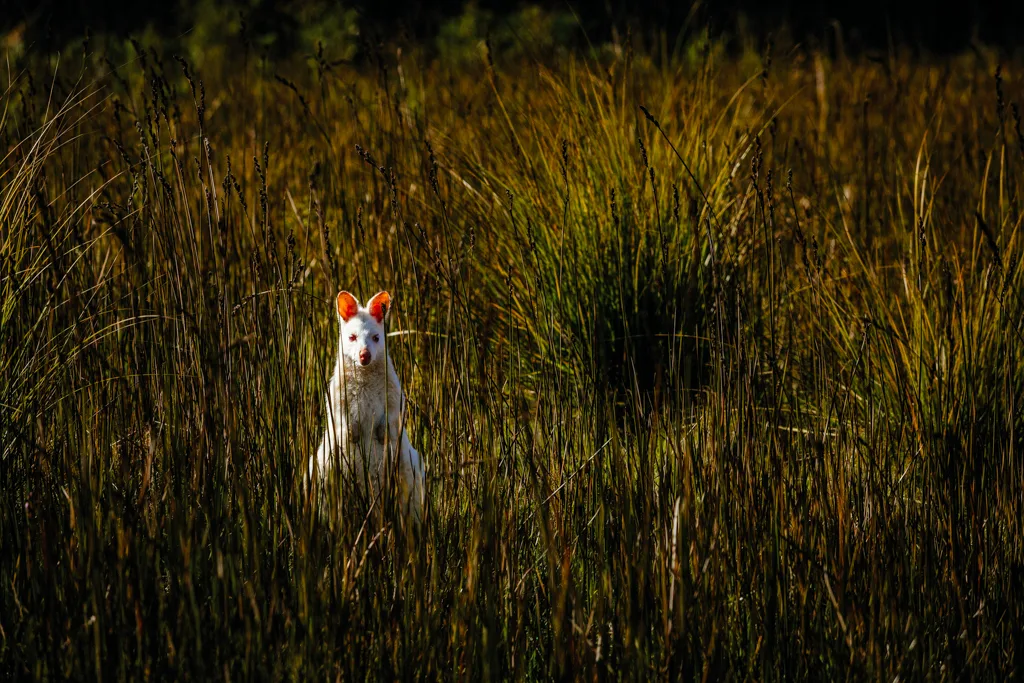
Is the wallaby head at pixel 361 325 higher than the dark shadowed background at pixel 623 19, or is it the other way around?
the dark shadowed background at pixel 623 19

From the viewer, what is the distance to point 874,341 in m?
2.77

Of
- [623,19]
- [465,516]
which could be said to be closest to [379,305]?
[465,516]

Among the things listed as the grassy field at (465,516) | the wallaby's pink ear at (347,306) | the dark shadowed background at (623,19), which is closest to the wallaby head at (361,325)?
the wallaby's pink ear at (347,306)

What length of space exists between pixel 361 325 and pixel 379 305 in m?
0.06

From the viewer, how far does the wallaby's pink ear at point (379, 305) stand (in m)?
2.34

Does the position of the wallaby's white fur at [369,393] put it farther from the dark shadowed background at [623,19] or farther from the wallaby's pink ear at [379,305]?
the dark shadowed background at [623,19]

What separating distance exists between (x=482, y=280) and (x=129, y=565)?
1708 mm

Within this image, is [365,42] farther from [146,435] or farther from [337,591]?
[337,591]

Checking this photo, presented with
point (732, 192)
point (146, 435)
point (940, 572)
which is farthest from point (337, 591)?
point (732, 192)

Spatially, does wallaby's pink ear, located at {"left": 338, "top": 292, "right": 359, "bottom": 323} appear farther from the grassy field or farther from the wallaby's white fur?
the grassy field

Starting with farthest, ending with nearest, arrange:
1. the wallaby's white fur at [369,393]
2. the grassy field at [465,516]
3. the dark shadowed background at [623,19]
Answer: the dark shadowed background at [623,19] < the wallaby's white fur at [369,393] < the grassy field at [465,516]

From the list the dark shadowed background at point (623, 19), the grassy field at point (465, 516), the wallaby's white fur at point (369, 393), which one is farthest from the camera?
the dark shadowed background at point (623, 19)

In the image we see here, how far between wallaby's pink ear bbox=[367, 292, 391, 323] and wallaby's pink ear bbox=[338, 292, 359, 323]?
0.14 ft

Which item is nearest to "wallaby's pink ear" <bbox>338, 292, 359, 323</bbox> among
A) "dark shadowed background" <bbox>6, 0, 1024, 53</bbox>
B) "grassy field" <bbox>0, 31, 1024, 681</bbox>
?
"grassy field" <bbox>0, 31, 1024, 681</bbox>
